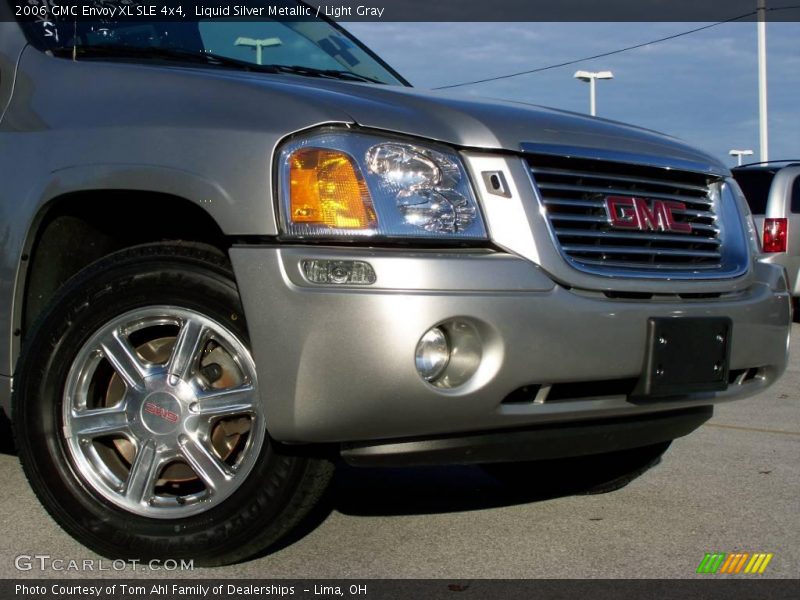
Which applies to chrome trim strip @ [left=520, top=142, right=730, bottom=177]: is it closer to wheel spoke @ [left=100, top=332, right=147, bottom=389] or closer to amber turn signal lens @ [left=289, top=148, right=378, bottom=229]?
amber turn signal lens @ [left=289, top=148, right=378, bottom=229]

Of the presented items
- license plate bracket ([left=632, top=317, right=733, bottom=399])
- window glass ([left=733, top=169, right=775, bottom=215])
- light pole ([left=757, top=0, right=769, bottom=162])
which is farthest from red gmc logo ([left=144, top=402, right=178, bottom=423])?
light pole ([left=757, top=0, right=769, bottom=162])

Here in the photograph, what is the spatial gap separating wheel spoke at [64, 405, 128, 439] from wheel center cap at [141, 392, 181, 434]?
0.25 ft

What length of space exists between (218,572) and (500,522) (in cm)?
105

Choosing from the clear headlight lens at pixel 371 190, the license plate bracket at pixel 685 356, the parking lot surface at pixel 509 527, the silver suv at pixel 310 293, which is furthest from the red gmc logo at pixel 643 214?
the parking lot surface at pixel 509 527

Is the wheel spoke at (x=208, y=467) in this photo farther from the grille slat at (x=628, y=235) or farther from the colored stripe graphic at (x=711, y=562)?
the colored stripe graphic at (x=711, y=562)

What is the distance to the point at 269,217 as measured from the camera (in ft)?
9.57

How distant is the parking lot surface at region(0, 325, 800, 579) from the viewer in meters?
3.24

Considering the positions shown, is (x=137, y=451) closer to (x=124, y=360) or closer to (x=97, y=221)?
(x=124, y=360)

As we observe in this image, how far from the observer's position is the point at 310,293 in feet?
9.28

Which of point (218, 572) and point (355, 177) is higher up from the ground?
point (355, 177)

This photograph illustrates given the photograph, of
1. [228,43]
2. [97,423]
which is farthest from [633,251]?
[228,43]

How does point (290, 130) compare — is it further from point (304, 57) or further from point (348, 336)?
point (304, 57)

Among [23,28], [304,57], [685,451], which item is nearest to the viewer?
[23,28]

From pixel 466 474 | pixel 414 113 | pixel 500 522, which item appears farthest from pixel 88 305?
pixel 466 474
